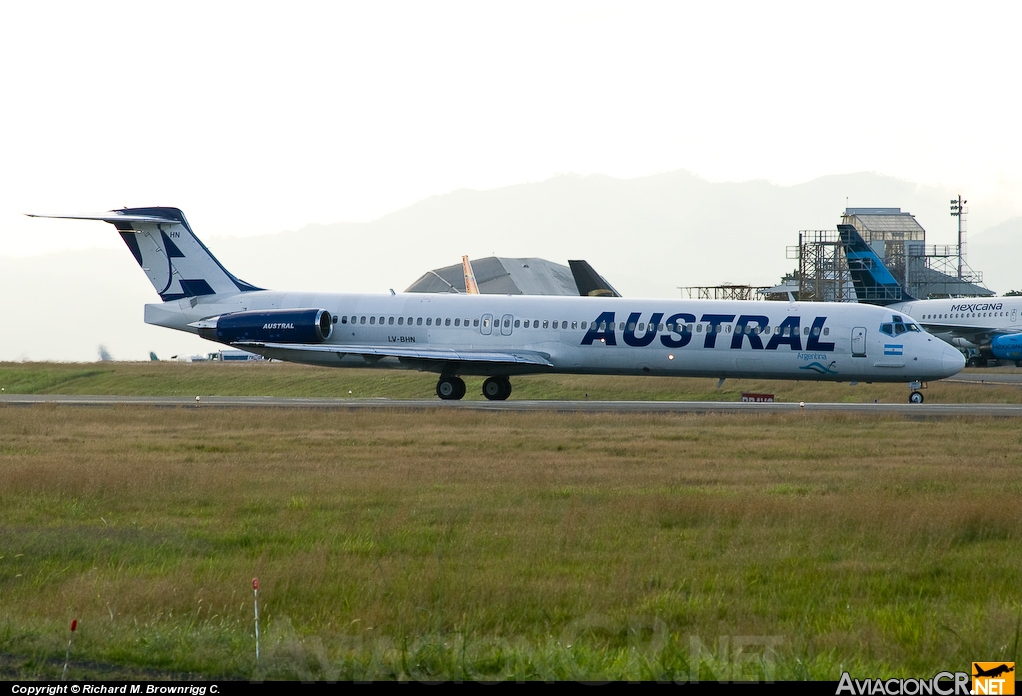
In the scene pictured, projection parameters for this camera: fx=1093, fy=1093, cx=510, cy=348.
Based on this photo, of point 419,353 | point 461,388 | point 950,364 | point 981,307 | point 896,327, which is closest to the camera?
point 950,364

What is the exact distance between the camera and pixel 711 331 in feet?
109

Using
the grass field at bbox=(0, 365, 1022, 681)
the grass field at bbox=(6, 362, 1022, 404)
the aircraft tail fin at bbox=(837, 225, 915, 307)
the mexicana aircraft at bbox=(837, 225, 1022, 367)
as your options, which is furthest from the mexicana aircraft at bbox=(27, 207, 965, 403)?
the aircraft tail fin at bbox=(837, 225, 915, 307)

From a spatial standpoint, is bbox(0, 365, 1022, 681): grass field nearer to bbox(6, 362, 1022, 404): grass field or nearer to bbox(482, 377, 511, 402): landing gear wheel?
bbox(482, 377, 511, 402): landing gear wheel

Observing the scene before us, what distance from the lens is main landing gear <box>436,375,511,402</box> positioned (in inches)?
1416

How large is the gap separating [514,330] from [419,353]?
323cm

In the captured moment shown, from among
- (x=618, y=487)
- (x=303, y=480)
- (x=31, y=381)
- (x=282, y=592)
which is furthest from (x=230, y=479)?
(x=31, y=381)

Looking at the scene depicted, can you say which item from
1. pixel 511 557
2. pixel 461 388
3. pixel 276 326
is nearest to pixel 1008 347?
pixel 461 388

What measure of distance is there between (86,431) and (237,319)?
12915 millimetres

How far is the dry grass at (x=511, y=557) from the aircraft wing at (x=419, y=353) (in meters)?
13.4

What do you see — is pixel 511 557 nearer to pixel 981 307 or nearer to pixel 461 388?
pixel 461 388

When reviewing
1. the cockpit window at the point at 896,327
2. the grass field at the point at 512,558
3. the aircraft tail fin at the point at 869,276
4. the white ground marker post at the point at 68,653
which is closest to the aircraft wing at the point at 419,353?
the cockpit window at the point at 896,327

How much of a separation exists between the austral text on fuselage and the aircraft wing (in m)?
1.95

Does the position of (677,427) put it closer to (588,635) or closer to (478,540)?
(478,540)

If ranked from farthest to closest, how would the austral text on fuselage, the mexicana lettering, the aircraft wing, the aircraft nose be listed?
the mexicana lettering → the aircraft wing → the austral text on fuselage → the aircraft nose
